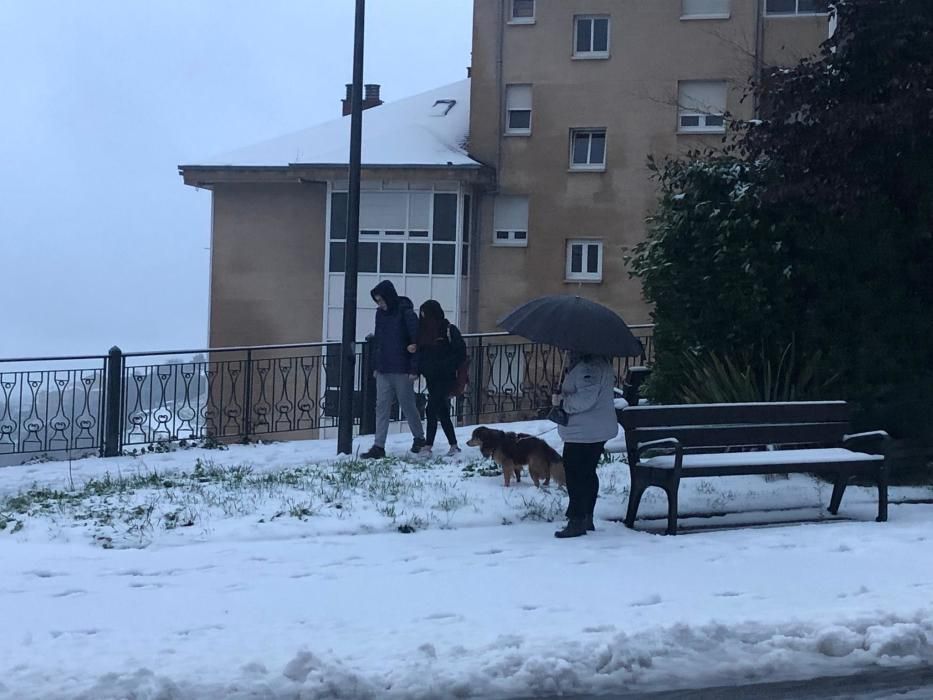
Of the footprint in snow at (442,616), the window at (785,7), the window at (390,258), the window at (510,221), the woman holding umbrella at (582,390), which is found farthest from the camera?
the window at (390,258)

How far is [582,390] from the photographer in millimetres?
8445

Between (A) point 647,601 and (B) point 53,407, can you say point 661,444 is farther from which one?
(B) point 53,407

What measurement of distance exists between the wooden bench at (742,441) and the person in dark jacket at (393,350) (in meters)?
3.84

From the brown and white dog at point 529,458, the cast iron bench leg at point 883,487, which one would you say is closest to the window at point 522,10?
the brown and white dog at point 529,458

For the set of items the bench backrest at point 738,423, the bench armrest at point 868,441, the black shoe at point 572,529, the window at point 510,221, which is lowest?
the black shoe at point 572,529

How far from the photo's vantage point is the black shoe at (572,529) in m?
8.47

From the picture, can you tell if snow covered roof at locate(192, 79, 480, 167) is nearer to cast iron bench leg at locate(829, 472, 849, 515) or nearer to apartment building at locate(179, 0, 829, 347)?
apartment building at locate(179, 0, 829, 347)

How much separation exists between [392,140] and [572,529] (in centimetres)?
2896

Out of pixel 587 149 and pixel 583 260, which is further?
pixel 583 260

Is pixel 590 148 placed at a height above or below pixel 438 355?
above

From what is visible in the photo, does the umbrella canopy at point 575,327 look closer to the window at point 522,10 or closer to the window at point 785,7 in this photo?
the window at point 785,7

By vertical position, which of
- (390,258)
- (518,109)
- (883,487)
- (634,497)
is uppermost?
(518,109)

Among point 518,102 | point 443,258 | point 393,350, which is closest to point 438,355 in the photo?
point 393,350

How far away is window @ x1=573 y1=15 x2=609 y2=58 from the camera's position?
35.0m
